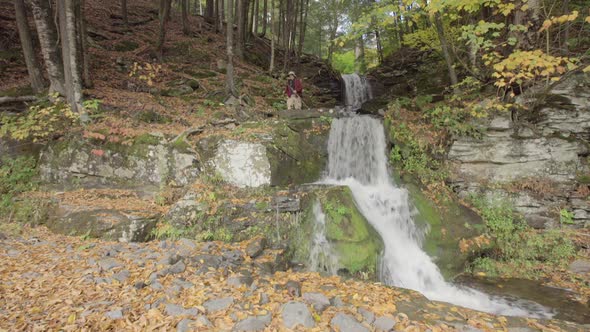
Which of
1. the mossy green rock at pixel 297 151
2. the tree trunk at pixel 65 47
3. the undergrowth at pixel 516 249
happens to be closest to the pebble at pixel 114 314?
the mossy green rock at pixel 297 151

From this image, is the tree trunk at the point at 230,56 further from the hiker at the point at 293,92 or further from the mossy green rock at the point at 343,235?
the mossy green rock at the point at 343,235

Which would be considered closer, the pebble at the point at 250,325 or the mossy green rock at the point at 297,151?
the pebble at the point at 250,325

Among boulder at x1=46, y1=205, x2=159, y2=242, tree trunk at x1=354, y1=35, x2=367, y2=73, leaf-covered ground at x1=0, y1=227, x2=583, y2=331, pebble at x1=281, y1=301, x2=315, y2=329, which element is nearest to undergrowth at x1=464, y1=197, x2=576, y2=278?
leaf-covered ground at x1=0, y1=227, x2=583, y2=331

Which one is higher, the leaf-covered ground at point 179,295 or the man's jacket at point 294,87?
the man's jacket at point 294,87

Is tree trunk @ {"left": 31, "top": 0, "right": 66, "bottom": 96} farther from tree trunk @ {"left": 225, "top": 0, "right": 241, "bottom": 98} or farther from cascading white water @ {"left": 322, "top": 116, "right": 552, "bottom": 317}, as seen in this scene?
cascading white water @ {"left": 322, "top": 116, "right": 552, "bottom": 317}

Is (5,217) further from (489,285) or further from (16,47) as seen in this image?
(489,285)

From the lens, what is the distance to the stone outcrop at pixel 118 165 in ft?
24.7

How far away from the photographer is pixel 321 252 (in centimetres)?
604

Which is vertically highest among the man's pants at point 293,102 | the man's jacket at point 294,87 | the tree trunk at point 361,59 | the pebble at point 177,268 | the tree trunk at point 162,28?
the tree trunk at point 361,59

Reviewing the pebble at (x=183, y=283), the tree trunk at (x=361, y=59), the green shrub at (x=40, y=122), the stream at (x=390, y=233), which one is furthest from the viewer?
the tree trunk at (x=361, y=59)

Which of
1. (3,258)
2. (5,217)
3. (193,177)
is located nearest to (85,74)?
(5,217)

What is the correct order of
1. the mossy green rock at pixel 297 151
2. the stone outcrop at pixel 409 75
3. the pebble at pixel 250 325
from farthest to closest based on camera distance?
1. the stone outcrop at pixel 409 75
2. the mossy green rock at pixel 297 151
3. the pebble at pixel 250 325

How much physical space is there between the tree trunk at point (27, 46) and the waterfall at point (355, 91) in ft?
38.6

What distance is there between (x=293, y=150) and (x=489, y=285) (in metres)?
5.61
